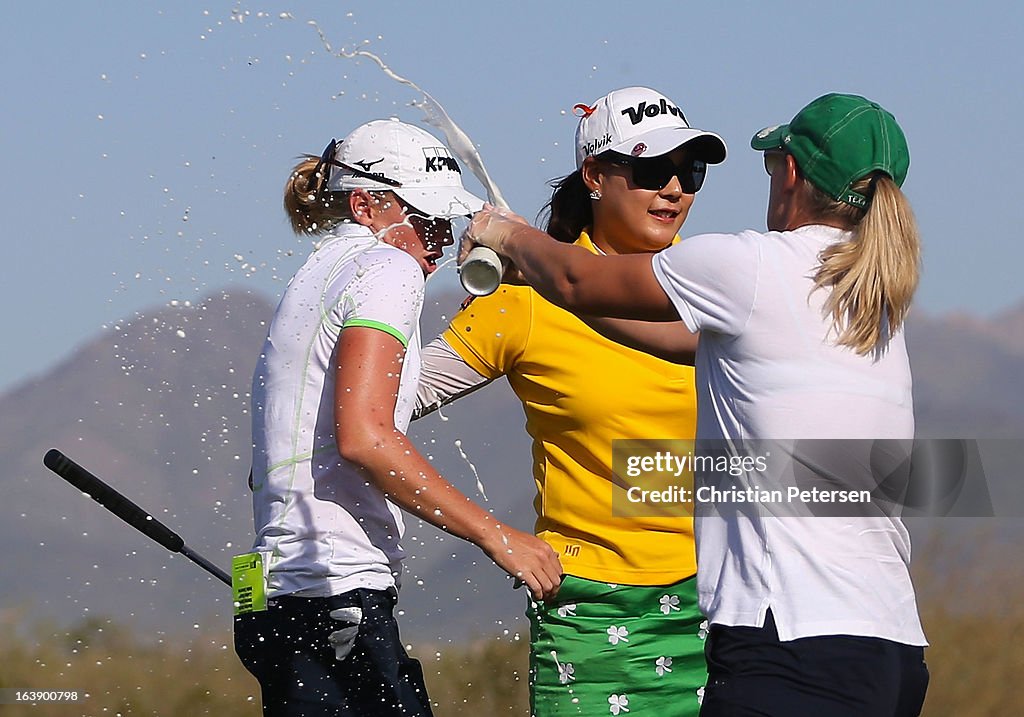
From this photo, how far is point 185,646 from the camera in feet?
25.8

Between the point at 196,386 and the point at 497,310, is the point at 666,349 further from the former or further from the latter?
the point at 196,386

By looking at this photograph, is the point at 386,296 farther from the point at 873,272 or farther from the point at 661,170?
the point at 873,272

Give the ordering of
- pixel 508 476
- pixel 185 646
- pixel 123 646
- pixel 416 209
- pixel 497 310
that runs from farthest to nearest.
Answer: pixel 123 646, pixel 185 646, pixel 508 476, pixel 497 310, pixel 416 209

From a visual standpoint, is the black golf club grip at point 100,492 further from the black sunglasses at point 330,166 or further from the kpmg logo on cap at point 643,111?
the kpmg logo on cap at point 643,111

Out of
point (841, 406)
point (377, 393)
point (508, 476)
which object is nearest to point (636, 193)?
point (377, 393)

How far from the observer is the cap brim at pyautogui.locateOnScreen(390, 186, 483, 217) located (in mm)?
3838

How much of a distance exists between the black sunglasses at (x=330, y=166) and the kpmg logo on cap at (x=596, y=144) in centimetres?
73

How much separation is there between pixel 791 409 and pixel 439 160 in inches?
53.1

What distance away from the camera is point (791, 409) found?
2.93 m

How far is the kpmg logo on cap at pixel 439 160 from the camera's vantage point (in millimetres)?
3880

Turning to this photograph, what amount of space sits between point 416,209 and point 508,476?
3131 millimetres

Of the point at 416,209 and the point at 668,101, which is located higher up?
the point at 668,101

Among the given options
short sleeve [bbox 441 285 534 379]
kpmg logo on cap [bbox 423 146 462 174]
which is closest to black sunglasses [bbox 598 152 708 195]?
short sleeve [bbox 441 285 534 379]

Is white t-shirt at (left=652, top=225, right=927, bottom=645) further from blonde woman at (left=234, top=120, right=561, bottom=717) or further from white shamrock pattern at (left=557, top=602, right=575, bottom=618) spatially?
white shamrock pattern at (left=557, top=602, right=575, bottom=618)
